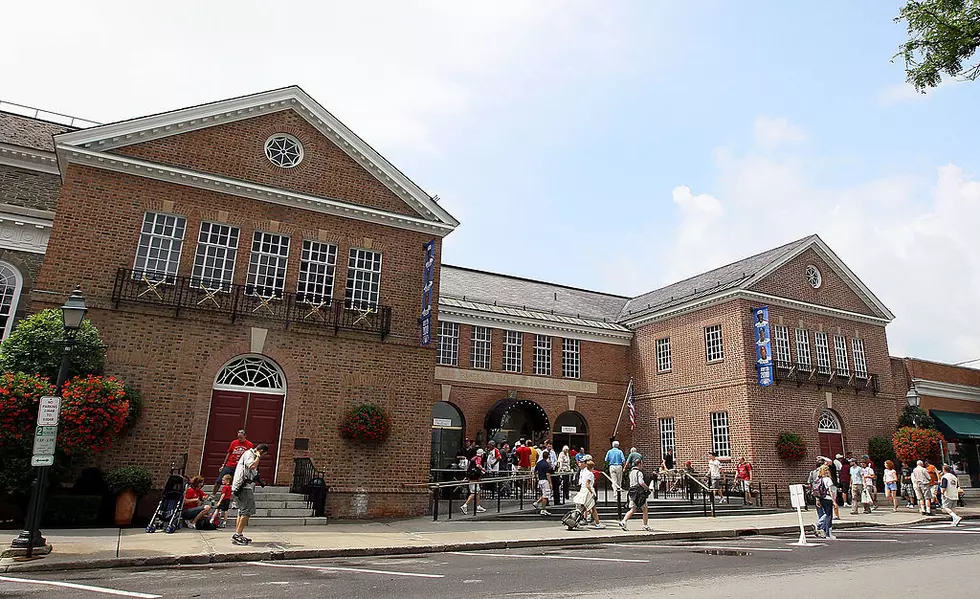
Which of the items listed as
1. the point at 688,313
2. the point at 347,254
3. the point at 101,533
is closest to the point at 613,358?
the point at 688,313

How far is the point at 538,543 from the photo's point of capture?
12445 millimetres

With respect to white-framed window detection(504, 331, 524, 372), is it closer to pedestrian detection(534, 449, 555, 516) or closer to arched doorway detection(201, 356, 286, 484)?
pedestrian detection(534, 449, 555, 516)

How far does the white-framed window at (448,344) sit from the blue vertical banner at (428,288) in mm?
7054

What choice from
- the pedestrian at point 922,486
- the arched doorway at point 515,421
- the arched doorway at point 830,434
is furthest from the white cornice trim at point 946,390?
the arched doorway at point 515,421

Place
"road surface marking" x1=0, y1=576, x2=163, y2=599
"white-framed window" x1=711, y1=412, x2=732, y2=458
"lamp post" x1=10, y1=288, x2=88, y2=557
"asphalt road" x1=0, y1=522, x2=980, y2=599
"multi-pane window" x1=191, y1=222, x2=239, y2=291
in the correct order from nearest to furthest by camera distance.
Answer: "road surface marking" x1=0, y1=576, x2=163, y2=599 < "asphalt road" x1=0, y1=522, x2=980, y2=599 < "lamp post" x1=10, y1=288, x2=88, y2=557 < "multi-pane window" x1=191, y1=222, x2=239, y2=291 < "white-framed window" x1=711, y1=412, x2=732, y2=458

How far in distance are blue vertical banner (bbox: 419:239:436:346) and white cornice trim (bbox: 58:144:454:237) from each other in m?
0.84

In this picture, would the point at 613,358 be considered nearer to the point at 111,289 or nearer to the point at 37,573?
the point at 111,289

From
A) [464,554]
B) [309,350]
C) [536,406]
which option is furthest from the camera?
[536,406]

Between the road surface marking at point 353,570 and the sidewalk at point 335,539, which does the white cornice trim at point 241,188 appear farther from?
the road surface marking at point 353,570

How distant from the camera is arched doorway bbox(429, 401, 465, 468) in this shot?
24.0 meters

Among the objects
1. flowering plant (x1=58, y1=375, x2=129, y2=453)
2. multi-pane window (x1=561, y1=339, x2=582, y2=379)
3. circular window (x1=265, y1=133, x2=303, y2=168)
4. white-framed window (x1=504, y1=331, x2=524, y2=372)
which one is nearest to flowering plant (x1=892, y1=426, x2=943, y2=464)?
multi-pane window (x1=561, y1=339, x2=582, y2=379)

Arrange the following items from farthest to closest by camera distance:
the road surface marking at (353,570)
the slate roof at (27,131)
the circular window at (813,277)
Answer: the circular window at (813,277)
the slate roof at (27,131)
the road surface marking at (353,570)

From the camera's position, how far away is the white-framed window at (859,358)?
90.5ft

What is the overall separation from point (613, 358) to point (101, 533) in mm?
22305
